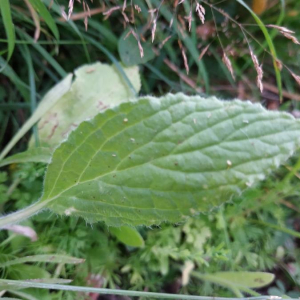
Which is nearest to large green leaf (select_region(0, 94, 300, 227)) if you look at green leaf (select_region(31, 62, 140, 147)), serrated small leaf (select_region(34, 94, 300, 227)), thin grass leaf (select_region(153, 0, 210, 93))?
serrated small leaf (select_region(34, 94, 300, 227))

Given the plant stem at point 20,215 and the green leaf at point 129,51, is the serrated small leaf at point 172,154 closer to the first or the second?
the plant stem at point 20,215

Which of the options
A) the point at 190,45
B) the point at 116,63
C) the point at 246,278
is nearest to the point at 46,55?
the point at 116,63

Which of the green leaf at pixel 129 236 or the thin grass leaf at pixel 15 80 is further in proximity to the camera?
the thin grass leaf at pixel 15 80

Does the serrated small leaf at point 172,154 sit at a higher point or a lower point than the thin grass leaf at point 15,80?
lower

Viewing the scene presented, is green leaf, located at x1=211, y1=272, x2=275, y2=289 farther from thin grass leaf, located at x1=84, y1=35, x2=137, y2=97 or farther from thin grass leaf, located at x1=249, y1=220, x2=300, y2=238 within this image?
thin grass leaf, located at x1=84, y1=35, x2=137, y2=97

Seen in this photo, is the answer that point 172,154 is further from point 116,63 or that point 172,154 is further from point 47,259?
point 116,63

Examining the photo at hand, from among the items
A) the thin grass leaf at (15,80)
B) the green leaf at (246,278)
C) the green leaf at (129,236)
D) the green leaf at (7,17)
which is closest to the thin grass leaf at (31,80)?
the thin grass leaf at (15,80)
